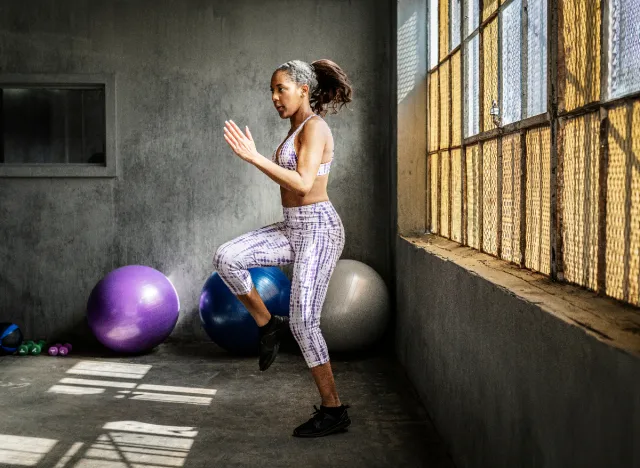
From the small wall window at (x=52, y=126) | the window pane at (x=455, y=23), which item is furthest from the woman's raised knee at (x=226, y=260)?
the small wall window at (x=52, y=126)

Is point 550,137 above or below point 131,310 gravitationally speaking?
above

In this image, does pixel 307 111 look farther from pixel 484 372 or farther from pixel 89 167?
pixel 89 167

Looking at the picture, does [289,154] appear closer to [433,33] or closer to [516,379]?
[516,379]

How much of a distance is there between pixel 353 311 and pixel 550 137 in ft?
8.69

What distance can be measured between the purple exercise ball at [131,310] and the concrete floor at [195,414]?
0.16 m

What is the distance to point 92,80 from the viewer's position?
5.48m

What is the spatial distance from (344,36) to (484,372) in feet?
12.0

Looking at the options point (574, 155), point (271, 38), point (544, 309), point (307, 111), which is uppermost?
point (271, 38)

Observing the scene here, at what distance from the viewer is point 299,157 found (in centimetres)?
320

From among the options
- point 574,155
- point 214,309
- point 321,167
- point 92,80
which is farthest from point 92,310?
point 574,155

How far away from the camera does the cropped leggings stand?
3.26 meters

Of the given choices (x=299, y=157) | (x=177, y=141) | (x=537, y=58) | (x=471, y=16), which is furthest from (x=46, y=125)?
(x=537, y=58)

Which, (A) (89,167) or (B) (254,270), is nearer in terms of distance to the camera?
(B) (254,270)

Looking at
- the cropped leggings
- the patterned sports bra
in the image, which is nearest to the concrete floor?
the cropped leggings
